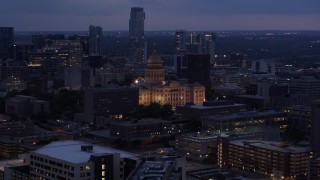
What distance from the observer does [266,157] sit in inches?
806

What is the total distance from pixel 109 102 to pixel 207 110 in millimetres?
5144

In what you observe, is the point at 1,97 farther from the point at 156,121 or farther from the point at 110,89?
the point at 156,121

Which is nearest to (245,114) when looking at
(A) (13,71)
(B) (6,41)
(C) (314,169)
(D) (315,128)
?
(D) (315,128)

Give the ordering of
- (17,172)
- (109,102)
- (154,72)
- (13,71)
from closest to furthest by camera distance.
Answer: (17,172) → (109,102) → (154,72) → (13,71)

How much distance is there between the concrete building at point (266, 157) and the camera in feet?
65.1

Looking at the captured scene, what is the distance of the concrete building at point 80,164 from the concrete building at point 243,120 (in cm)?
1245

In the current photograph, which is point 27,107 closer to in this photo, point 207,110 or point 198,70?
point 207,110

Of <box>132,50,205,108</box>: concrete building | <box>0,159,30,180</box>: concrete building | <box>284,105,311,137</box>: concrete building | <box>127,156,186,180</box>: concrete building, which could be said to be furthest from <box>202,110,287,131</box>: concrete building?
<box>127,156,186,180</box>: concrete building

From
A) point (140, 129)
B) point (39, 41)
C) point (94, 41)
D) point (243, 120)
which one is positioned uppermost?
point (39, 41)

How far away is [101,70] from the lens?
5147cm

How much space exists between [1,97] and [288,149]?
23.0 meters

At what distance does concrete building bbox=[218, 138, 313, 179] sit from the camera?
19.8 m

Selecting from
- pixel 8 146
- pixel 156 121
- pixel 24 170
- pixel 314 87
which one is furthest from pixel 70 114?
pixel 24 170

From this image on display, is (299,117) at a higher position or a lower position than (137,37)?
lower
